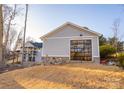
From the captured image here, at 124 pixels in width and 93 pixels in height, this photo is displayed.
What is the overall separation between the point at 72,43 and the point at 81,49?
0.62m

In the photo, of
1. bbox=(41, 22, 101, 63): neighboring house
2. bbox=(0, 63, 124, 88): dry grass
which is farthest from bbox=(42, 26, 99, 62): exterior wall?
bbox=(0, 63, 124, 88): dry grass

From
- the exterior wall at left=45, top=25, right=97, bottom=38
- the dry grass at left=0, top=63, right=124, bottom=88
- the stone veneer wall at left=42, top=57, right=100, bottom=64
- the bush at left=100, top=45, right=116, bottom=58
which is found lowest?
the dry grass at left=0, top=63, right=124, bottom=88

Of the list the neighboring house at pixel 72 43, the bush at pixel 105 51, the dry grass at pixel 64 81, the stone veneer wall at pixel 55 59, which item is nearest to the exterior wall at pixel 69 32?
the neighboring house at pixel 72 43

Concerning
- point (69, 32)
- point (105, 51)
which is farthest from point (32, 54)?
point (105, 51)

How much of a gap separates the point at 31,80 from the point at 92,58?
666 cm

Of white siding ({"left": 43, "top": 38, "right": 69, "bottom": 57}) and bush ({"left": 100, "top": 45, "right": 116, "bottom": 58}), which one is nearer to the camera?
white siding ({"left": 43, "top": 38, "right": 69, "bottom": 57})

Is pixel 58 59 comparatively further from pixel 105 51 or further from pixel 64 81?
pixel 64 81

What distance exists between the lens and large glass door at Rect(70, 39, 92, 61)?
36.1 feet

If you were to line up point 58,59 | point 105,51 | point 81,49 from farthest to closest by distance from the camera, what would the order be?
point 105,51, point 81,49, point 58,59

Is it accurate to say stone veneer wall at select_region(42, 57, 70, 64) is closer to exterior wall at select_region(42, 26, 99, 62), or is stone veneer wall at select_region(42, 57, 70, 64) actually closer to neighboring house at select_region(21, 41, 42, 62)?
exterior wall at select_region(42, 26, 99, 62)

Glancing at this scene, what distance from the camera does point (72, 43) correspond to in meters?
11.3

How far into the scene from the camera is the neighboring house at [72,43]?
10.9 m

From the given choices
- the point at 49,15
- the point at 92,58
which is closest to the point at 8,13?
the point at 49,15
